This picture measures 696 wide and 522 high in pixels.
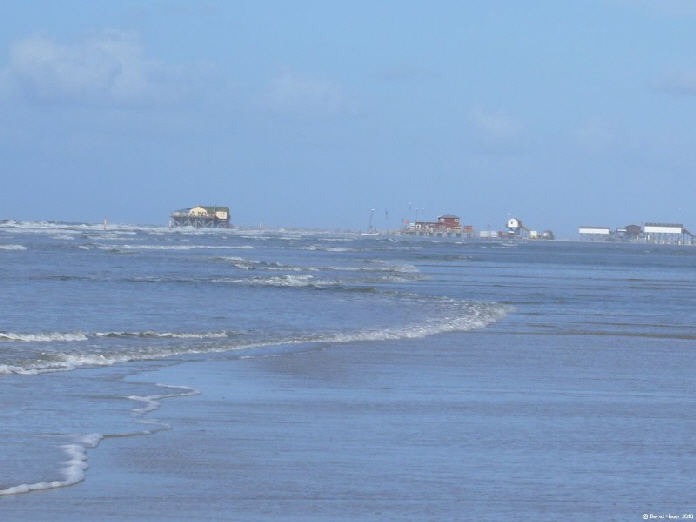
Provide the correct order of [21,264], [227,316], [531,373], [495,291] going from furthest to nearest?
[21,264]
[495,291]
[227,316]
[531,373]

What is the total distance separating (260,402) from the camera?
36.3 feet

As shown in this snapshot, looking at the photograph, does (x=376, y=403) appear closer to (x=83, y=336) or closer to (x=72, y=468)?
(x=72, y=468)

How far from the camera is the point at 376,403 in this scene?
11.3 metres

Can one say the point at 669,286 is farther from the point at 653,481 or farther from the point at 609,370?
the point at 653,481

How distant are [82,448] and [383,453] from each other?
7.20ft

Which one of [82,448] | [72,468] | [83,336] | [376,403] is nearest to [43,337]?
[83,336]

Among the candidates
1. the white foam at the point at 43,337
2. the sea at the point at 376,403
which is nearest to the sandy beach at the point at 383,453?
the sea at the point at 376,403

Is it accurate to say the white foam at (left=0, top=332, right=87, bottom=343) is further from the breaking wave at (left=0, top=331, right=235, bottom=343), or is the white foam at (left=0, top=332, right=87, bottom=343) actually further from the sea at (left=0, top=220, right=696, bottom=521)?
the sea at (left=0, top=220, right=696, bottom=521)

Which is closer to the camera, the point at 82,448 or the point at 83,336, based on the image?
the point at 82,448

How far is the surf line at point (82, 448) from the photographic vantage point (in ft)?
23.7

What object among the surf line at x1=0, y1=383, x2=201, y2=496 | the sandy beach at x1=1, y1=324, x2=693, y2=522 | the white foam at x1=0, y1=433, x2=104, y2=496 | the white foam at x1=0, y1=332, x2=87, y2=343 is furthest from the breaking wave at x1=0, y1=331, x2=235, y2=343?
the white foam at x1=0, y1=433, x2=104, y2=496

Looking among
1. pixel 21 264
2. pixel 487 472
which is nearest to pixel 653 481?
pixel 487 472

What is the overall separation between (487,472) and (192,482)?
2.02m

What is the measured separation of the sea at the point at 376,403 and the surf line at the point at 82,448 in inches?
1.2
